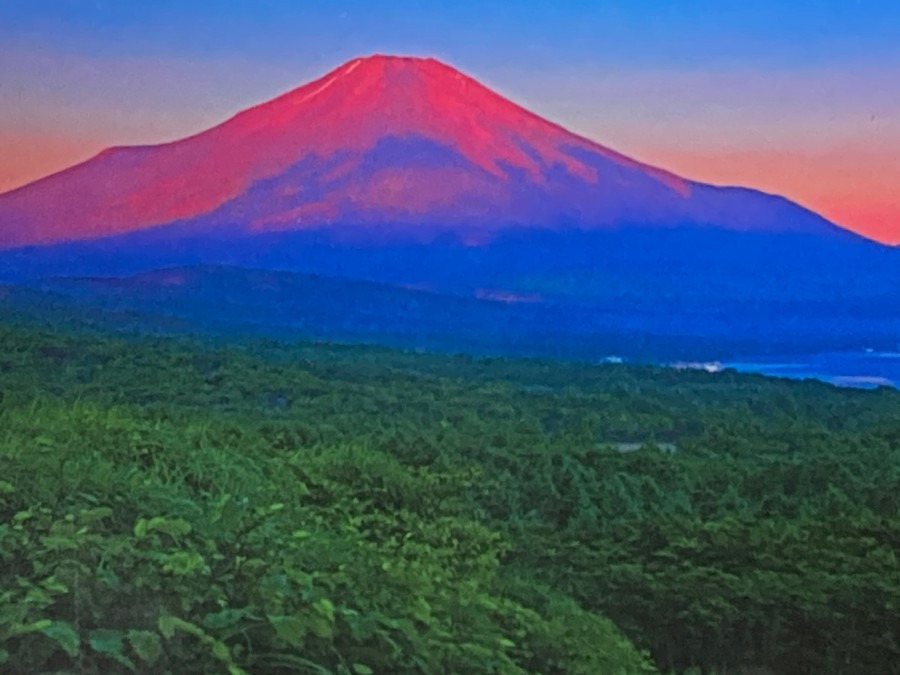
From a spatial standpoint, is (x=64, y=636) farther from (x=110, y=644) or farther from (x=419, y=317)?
(x=419, y=317)

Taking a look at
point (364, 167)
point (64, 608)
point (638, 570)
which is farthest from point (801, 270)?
point (64, 608)

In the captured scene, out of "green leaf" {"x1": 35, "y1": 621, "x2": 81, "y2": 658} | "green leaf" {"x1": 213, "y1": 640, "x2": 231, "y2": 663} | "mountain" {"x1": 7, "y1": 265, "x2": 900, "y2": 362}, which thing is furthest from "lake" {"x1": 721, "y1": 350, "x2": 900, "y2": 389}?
"green leaf" {"x1": 35, "y1": 621, "x2": 81, "y2": 658}

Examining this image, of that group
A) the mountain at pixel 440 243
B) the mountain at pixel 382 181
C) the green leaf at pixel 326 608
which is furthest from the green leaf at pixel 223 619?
the mountain at pixel 440 243

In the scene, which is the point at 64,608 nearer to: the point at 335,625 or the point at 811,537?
the point at 335,625

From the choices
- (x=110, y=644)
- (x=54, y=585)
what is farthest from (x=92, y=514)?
(x=110, y=644)

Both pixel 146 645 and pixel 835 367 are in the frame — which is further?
pixel 835 367

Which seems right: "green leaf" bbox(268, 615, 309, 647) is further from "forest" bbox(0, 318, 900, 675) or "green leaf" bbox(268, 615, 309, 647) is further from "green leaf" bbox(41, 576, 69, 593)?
"green leaf" bbox(41, 576, 69, 593)
